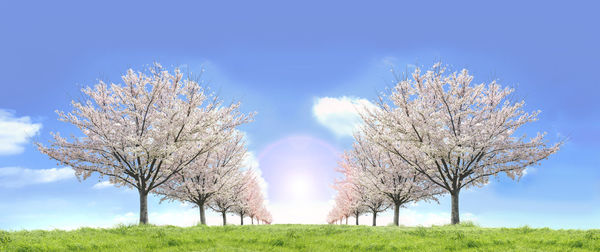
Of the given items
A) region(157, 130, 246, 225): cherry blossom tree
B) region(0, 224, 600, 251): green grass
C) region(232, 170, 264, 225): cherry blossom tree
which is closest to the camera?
region(0, 224, 600, 251): green grass

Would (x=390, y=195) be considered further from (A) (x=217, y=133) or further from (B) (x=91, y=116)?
(B) (x=91, y=116)

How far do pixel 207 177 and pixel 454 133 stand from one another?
1721 cm

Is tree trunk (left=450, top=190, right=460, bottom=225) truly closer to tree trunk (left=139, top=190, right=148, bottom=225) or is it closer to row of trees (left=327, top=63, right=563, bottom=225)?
row of trees (left=327, top=63, right=563, bottom=225)

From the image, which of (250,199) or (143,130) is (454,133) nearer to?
(143,130)

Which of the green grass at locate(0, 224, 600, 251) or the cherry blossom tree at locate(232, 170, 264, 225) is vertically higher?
the green grass at locate(0, 224, 600, 251)

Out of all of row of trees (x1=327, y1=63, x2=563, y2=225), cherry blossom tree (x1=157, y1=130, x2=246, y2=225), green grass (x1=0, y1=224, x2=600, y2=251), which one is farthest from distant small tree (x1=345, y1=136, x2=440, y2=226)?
green grass (x1=0, y1=224, x2=600, y2=251)

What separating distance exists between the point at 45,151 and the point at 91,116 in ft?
9.55

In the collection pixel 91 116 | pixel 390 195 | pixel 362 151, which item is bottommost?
pixel 390 195

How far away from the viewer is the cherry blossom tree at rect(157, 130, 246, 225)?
25.9 meters

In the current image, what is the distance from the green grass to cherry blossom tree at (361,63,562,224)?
793 cm

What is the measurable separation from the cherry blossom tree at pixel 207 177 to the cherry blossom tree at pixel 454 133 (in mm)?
11390

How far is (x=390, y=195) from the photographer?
27.2m

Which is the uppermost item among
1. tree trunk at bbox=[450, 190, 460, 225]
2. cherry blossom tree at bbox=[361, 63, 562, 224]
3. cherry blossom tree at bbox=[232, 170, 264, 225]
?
cherry blossom tree at bbox=[361, 63, 562, 224]

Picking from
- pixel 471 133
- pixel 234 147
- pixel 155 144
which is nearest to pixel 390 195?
pixel 471 133
